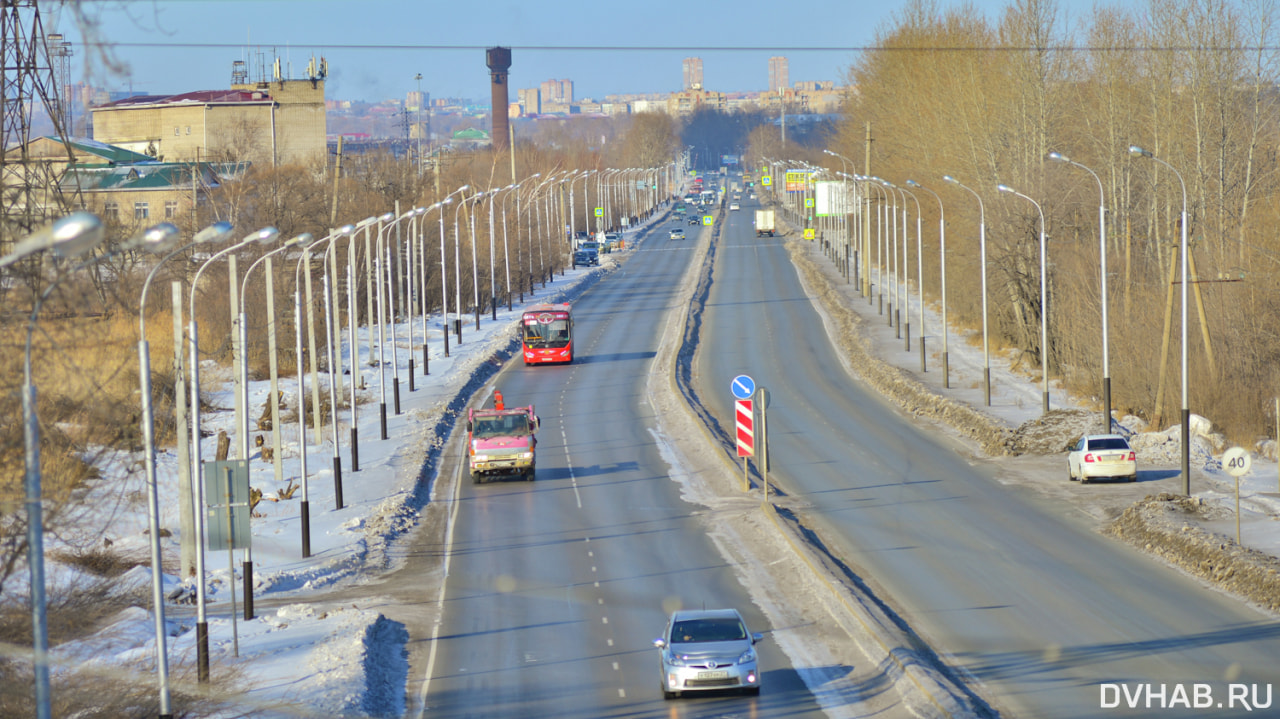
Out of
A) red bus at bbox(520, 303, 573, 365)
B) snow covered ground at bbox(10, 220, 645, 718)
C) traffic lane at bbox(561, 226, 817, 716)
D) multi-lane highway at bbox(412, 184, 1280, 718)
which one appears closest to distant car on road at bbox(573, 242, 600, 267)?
red bus at bbox(520, 303, 573, 365)

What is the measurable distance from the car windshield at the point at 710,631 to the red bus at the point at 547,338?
44.8 metres

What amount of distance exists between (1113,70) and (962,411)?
29112 mm

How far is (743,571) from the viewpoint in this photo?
27109mm

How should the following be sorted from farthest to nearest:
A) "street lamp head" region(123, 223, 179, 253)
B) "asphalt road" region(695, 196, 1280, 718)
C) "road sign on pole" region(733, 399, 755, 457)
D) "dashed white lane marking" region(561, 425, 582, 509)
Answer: "dashed white lane marking" region(561, 425, 582, 509) < "road sign on pole" region(733, 399, 755, 457) < "asphalt road" region(695, 196, 1280, 718) < "street lamp head" region(123, 223, 179, 253)

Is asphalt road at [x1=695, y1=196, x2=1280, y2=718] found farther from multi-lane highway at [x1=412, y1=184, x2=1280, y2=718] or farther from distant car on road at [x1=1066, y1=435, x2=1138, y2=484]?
distant car on road at [x1=1066, y1=435, x2=1138, y2=484]

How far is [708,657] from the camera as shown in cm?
1869

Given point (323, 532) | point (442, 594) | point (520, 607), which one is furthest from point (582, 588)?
point (323, 532)

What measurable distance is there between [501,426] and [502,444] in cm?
81

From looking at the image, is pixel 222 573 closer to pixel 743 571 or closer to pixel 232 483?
pixel 232 483

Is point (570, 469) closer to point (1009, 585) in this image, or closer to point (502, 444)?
point (502, 444)

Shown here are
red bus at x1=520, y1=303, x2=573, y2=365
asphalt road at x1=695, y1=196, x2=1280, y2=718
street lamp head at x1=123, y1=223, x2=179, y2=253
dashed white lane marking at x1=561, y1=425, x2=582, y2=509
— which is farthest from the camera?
red bus at x1=520, y1=303, x2=573, y2=365

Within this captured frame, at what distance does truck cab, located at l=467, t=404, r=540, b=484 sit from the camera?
3822 cm

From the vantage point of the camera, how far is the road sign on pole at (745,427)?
34.4 metres

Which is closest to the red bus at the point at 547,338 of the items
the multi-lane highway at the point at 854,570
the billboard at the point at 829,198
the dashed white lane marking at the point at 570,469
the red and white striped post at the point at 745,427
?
the multi-lane highway at the point at 854,570
